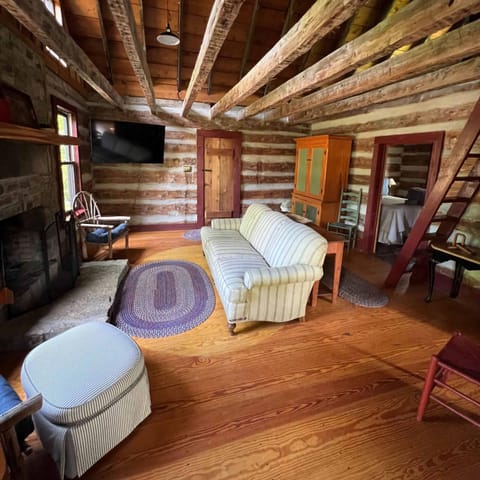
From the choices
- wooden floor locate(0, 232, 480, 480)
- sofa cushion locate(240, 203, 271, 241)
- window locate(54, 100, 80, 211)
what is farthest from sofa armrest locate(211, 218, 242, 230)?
window locate(54, 100, 80, 211)

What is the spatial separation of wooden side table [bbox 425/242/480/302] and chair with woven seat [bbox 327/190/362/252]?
1.87 metres

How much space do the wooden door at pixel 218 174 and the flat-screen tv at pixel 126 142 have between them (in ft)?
2.93

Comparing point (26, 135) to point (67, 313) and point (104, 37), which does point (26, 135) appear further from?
point (104, 37)

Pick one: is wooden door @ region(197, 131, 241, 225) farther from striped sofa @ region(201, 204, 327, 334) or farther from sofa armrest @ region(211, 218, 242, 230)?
striped sofa @ region(201, 204, 327, 334)

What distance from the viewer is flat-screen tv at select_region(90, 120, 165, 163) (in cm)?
543

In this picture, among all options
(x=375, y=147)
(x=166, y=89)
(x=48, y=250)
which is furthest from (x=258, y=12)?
(x=48, y=250)

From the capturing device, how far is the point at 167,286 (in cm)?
361

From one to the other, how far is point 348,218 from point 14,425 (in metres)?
5.38

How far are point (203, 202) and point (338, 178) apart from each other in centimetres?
278

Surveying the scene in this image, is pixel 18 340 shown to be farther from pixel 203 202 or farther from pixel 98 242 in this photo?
pixel 203 202

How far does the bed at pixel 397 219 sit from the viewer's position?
534 centimetres

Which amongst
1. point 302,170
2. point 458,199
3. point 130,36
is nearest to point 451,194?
point 458,199

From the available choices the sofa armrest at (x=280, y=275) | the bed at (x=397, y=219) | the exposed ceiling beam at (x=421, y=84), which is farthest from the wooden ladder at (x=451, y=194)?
the bed at (x=397, y=219)

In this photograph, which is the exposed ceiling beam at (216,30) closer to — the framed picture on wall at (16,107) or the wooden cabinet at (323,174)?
the framed picture on wall at (16,107)
